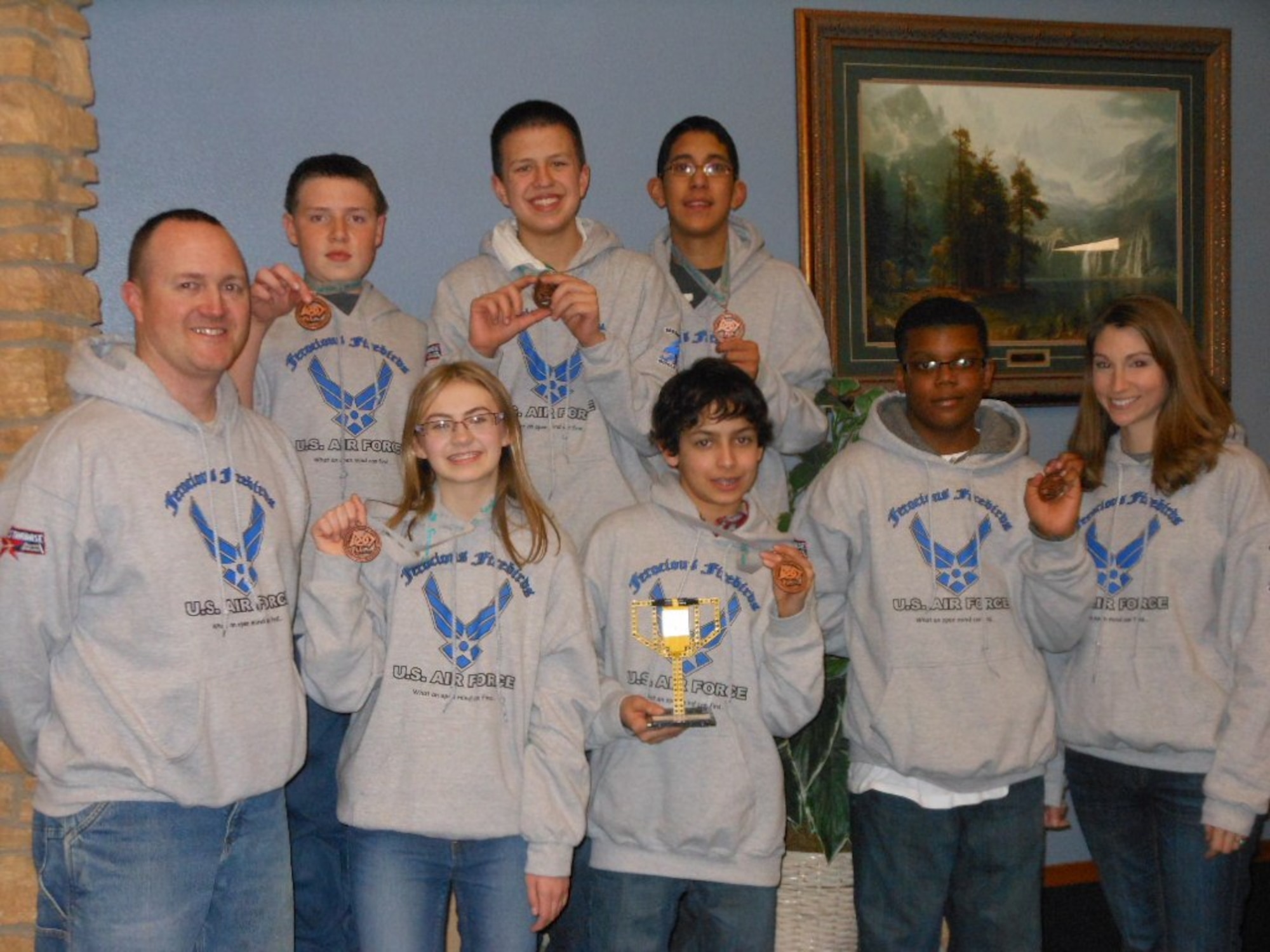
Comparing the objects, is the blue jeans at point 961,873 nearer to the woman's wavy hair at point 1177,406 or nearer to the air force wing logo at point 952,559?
the air force wing logo at point 952,559

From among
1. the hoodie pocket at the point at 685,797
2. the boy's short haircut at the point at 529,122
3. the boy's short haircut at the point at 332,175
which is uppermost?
the boy's short haircut at the point at 529,122

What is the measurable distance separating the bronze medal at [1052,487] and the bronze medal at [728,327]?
0.98 meters

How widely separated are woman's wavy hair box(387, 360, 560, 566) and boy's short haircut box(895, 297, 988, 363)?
109 cm

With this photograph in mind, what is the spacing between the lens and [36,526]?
233 cm

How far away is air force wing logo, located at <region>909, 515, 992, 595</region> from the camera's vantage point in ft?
9.94

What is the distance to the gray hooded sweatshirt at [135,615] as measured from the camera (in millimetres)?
2348

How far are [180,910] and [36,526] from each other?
82cm

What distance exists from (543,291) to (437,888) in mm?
1515

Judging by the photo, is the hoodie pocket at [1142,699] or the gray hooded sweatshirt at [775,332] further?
the gray hooded sweatshirt at [775,332]

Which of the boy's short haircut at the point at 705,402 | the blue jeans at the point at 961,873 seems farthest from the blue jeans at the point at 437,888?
the boy's short haircut at the point at 705,402

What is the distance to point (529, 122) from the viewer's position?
3.42 metres

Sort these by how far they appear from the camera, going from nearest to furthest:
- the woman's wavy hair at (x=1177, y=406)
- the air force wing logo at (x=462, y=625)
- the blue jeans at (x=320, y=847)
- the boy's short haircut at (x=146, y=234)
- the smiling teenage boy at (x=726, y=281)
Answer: the boy's short haircut at (x=146, y=234) < the air force wing logo at (x=462, y=625) < the woman's wavy hair at (x=1177, y=406) < the blue jeans at (x=320, y=847) < the smiling teenage boy at (x=726, y=281)

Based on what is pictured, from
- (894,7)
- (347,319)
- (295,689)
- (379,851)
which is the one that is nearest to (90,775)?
(295,689)

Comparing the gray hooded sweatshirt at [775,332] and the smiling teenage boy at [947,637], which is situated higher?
the gray hooded sweatshirt at [775,332]
